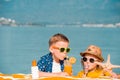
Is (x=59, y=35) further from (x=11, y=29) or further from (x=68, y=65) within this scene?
(x=11, y=29)

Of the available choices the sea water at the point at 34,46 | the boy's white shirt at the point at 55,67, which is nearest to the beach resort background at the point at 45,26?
the sea water at the point at 34,46

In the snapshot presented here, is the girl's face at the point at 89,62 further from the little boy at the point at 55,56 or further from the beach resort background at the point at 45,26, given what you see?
the beach resort background at the point at 45,26

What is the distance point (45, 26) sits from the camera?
10891mm

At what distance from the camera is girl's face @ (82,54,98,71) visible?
2.70m

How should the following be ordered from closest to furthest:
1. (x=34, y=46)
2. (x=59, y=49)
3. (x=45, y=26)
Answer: (x=59, y=49), (x=45, y=26), (x=34, y=46)

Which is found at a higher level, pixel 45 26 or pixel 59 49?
pixel 45 26

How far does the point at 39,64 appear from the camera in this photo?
8.87 ft

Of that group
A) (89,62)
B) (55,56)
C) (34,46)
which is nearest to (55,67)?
(55,56)

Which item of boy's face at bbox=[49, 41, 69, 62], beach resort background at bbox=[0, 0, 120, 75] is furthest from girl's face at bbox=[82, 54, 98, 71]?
beach resort background at bbox=[0, 0, 120, 75]

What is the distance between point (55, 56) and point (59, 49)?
0.05m

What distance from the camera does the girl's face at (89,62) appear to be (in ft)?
8.87

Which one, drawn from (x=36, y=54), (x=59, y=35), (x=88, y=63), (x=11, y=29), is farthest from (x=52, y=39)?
(x=11, y=29)

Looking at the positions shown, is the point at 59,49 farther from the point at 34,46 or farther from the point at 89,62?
the point at 34,46

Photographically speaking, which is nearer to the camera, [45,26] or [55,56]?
[55,56]
